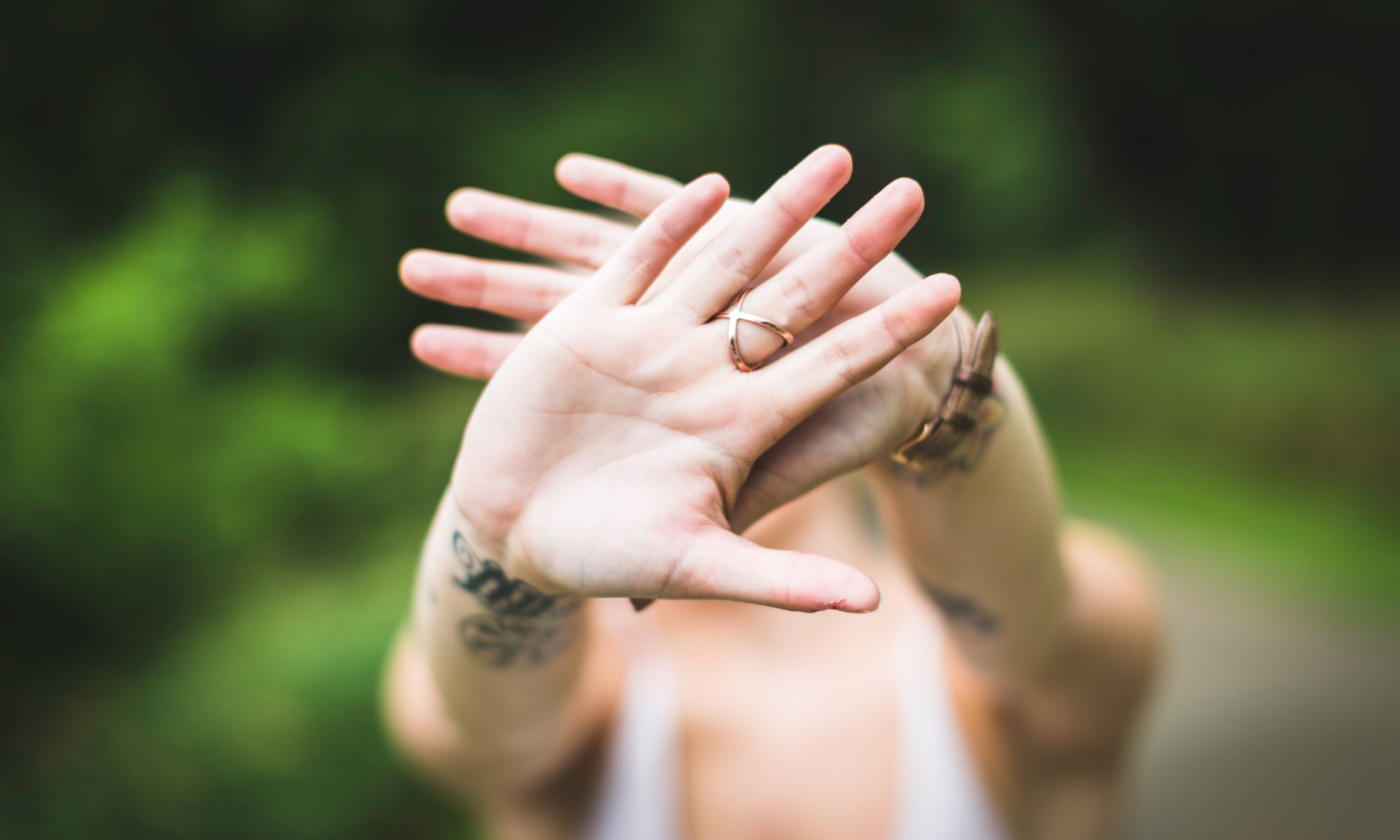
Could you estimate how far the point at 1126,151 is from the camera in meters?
4.36

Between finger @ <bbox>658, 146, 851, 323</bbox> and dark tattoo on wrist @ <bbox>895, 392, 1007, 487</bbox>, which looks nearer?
finger @ <bbox>658, 146, 851, 323</bbox>

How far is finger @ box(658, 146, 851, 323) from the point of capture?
1.91 ft

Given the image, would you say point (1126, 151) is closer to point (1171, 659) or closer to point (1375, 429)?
point (1375, 429)

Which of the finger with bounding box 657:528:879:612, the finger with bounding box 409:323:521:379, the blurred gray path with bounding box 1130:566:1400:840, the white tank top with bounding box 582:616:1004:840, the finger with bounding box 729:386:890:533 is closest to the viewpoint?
the finger with bounding box 657:528:879:612

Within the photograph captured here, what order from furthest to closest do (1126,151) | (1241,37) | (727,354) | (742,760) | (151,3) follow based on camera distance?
(1126,151) < (1241,37) < (151,3) < (742,760) < (727,354)

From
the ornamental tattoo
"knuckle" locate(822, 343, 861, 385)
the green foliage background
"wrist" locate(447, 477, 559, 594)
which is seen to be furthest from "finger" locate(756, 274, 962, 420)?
the green foliage background

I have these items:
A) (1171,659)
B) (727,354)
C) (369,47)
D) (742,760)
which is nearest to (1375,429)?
(1171,659)

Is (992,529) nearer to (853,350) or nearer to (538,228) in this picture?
(853,350)

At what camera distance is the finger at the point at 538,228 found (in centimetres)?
81

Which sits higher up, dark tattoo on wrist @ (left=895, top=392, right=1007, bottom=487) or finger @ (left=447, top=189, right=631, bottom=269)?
finger @ (left=447, top=189, right=631, bottom=269)

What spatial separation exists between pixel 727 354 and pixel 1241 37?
464 cm

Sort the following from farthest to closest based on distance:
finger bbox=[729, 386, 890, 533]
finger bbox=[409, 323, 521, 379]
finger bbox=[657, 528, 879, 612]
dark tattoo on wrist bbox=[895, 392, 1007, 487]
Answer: finger bbox=[409, 323, 521, 379] → dark tattoo on wrist bbox=[895, 392, 1007, 487] → finger bbox=[729, 386, 890, 533] → finger bbox=[657, 528, 879, 612]

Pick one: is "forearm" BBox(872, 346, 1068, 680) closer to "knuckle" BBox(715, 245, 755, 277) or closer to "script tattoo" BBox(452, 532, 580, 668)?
"knuckle" BBox(715, 245, 755, 277)

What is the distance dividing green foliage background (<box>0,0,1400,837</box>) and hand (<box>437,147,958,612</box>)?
172 centimetres
